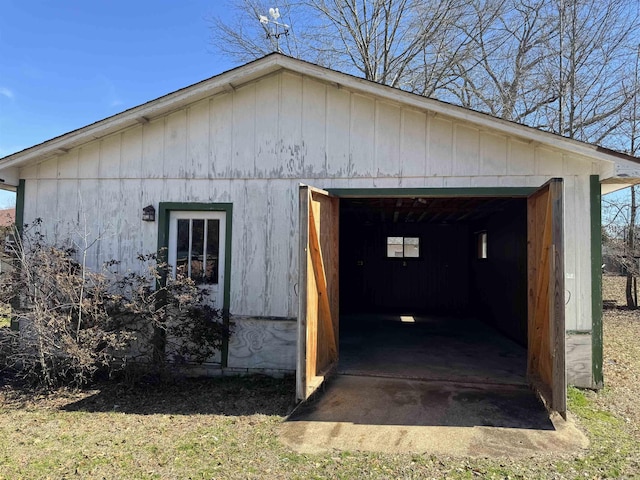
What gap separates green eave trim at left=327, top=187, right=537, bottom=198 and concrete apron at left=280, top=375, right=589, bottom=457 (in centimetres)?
226

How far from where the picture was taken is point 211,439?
3629mm

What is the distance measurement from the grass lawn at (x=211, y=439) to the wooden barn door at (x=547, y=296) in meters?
0.46

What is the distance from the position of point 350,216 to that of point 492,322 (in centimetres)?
386

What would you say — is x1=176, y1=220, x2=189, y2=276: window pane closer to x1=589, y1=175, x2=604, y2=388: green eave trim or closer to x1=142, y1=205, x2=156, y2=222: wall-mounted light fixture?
x1=142, y1=205, x2=156, y2=222: wall-mounted light fixture

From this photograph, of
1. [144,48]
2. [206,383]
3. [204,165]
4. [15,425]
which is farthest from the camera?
[144,48]

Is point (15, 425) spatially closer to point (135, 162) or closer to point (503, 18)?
point (135, 162)

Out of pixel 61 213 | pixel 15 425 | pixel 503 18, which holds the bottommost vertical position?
pixel 15 425

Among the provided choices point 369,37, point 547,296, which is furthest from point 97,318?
point 369,37

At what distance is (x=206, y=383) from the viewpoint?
5.21 metres

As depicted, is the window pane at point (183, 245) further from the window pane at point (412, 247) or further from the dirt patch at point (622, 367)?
the window pane at point (412, 247)

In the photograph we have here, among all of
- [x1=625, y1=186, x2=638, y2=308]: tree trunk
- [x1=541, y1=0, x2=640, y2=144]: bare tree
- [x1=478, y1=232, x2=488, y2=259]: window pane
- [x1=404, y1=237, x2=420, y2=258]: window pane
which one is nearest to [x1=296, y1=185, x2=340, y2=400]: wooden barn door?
[x1=478, y1=232, x2=488, y2=259]: window pane

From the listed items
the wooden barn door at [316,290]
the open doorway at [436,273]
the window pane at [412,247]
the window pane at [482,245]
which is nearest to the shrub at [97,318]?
the wooden barn door at [316,290]

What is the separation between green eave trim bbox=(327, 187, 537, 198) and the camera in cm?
500

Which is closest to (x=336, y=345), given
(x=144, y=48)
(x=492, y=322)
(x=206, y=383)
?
(x=206, y=383)
